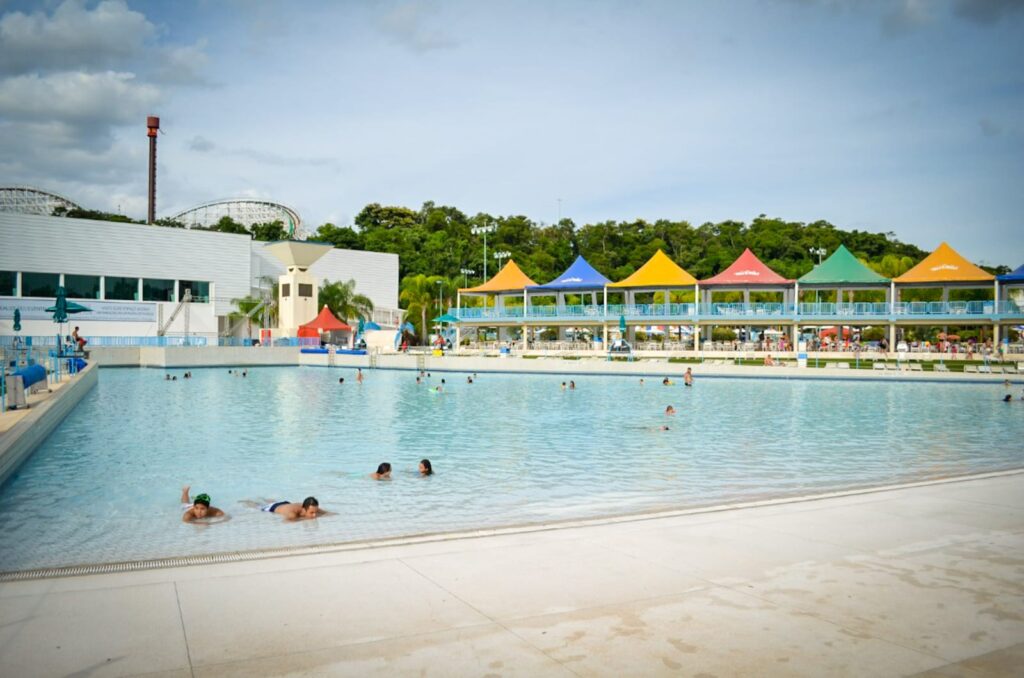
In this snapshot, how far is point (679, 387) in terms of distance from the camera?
3338 centimetres

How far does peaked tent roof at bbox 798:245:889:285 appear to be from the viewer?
47.8 meters

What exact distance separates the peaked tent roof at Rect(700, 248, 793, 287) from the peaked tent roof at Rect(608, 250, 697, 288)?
1.27 meters

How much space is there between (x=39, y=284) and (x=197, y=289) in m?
10.7

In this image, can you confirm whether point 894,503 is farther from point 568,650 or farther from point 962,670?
point 568,650

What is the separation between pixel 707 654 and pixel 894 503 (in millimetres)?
5185

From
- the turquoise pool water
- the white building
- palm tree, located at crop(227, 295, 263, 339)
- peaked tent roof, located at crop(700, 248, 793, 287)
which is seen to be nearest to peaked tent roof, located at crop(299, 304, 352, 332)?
palm tree, located at crop(227, 295, 263, 339)

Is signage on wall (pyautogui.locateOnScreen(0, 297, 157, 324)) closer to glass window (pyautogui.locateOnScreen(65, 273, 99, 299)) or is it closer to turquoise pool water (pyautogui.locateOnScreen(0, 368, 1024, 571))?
glass window (pyautogui.locateOnScreen(65, 273, 99, 299))

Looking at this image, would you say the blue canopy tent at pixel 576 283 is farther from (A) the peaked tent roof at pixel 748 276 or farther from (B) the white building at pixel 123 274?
(B) the white building at pixel 123 274

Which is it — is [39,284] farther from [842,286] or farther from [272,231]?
[842,286]

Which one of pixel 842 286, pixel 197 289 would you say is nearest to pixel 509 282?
pixel 842 286

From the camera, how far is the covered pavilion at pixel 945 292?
44781 mm

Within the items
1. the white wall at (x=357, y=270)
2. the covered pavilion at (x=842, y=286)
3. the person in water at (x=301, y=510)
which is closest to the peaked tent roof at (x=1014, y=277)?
the covered pavilion at (x=842, y=286)

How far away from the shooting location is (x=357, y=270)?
73.1m

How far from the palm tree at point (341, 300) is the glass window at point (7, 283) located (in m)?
20.9
